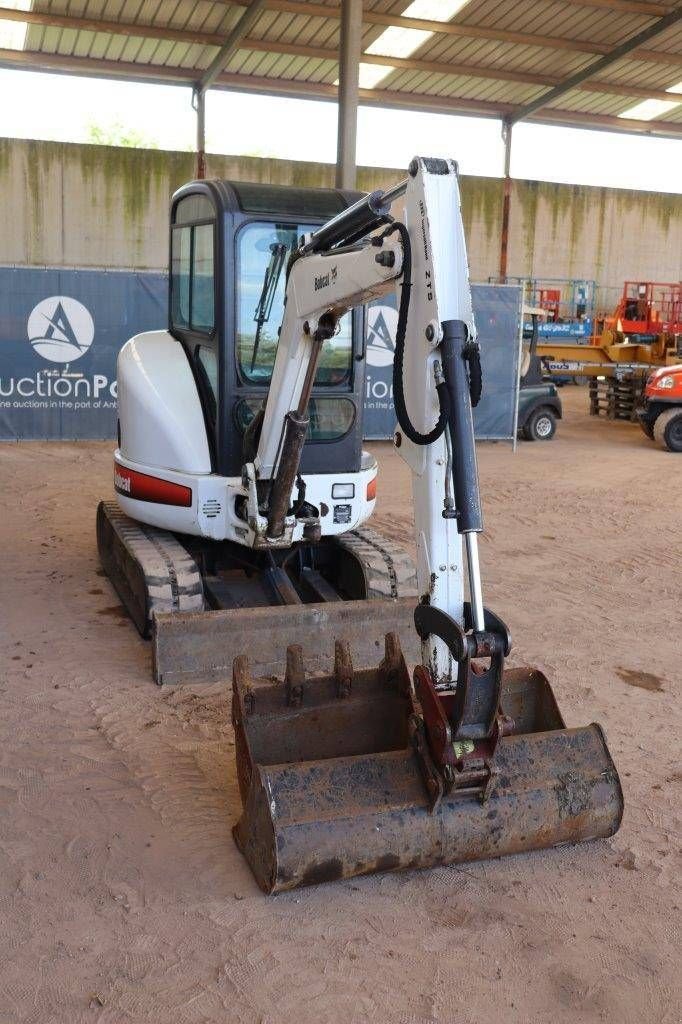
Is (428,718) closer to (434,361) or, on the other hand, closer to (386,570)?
(434,361)

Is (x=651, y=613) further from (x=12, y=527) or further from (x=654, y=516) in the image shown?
(x=12, y=527)

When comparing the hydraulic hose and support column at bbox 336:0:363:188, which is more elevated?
support column at bbox 336:0:363:188

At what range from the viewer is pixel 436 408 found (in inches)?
137

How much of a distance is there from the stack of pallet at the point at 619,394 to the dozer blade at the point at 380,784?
13305 millimetres

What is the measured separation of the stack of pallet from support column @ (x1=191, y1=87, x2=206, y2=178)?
9817mm

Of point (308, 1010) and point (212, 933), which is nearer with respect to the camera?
point (308, 1010)

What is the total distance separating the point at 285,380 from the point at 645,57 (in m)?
17.9

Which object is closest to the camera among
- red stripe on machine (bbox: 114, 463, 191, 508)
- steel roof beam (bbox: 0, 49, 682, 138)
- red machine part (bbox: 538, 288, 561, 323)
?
red stripe on machine (bbox: 114, 463, 191, 508)

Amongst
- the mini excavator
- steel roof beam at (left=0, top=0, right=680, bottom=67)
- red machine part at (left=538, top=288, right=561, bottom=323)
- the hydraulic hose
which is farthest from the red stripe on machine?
red machine part at (left=538, top=288, right=561, bottom=323)

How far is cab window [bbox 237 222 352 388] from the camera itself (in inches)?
214

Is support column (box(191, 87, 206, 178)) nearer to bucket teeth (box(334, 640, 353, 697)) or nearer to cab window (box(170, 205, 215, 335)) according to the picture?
cab window (box(170, 205, 215, 335))

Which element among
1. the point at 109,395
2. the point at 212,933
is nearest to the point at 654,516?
the point at 109,395

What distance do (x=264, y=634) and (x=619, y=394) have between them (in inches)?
516

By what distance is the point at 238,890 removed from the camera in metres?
3.36
